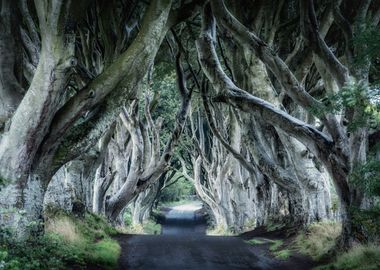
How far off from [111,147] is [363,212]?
1403 cm

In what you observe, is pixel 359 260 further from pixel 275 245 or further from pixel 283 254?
pixel 275 245

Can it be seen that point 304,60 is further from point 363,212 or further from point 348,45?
point 363,212

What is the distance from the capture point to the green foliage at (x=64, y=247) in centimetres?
592

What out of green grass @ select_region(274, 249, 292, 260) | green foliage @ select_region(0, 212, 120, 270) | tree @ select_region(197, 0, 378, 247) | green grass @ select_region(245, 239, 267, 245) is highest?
tree @ select_region(197, 0, 378, 247)

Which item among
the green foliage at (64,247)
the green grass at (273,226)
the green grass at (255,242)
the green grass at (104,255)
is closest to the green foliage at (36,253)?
the green foliage at (64,247)

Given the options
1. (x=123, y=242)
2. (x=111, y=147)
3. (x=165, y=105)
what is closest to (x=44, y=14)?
(x=123, y=242)

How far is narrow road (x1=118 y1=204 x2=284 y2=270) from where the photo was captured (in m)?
9.35

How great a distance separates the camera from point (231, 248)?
11.9 meters

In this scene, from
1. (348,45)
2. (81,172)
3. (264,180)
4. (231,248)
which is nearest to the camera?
(348,45)

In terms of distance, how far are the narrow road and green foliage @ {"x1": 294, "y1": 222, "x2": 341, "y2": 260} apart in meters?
1.08

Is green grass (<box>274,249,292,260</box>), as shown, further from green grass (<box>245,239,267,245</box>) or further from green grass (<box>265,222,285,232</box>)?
green grass (<box>265,222,285,232</box>)

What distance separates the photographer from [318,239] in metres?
10.6

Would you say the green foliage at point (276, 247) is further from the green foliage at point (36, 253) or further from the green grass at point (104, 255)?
the green foliage at point (36, 253)

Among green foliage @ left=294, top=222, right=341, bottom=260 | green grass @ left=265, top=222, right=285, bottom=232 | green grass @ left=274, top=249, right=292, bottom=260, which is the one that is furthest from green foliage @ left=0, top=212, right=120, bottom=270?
green grass @ left=265, top=222, right=285, bottom=232
